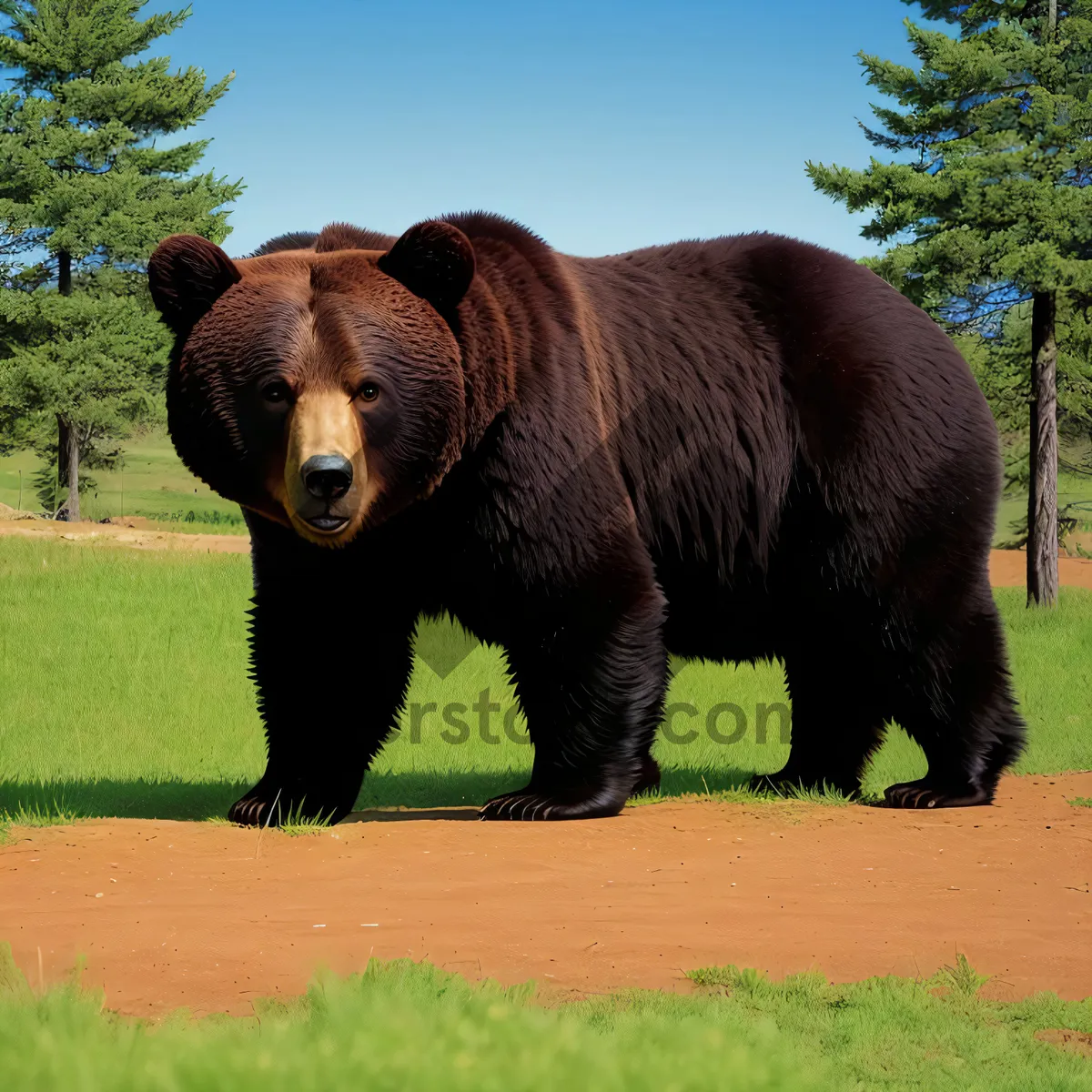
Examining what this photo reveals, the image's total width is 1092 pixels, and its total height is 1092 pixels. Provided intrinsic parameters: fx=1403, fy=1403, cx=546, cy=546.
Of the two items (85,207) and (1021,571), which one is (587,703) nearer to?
(1021,571)

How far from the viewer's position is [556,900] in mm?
5012

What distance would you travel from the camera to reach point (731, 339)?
7168 millimetres

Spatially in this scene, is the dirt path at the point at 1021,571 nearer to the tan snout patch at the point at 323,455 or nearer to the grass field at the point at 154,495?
the grass field at the point at 154,495

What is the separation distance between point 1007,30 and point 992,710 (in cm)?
1507

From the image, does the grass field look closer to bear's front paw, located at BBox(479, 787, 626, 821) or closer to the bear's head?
bear's front paw, located at BBox(479, 787, 626, 821)

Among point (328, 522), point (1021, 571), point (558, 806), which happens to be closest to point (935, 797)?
point (558, 806)

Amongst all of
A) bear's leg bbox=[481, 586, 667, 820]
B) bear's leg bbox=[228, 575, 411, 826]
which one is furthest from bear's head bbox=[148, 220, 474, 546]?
bear's leg bbox=[481, 586, 667, 820]

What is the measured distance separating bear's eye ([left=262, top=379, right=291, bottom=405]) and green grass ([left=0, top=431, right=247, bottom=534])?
3280cm

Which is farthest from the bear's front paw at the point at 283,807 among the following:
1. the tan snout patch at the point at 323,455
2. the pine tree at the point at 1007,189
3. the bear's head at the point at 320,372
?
the pine tree at the point at 1007,189

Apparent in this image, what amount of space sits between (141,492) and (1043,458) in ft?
158

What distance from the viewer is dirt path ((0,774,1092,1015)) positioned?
4.26m

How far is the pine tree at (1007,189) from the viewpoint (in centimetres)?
1878

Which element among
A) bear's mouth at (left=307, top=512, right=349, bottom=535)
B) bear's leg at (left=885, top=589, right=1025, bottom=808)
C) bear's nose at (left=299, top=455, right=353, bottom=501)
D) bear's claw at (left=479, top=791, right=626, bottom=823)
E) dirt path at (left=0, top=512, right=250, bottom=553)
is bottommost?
bear's claw at (left=479, top=791, right=626, bottom=823)

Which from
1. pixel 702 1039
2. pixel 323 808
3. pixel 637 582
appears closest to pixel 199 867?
pixel 323 808
